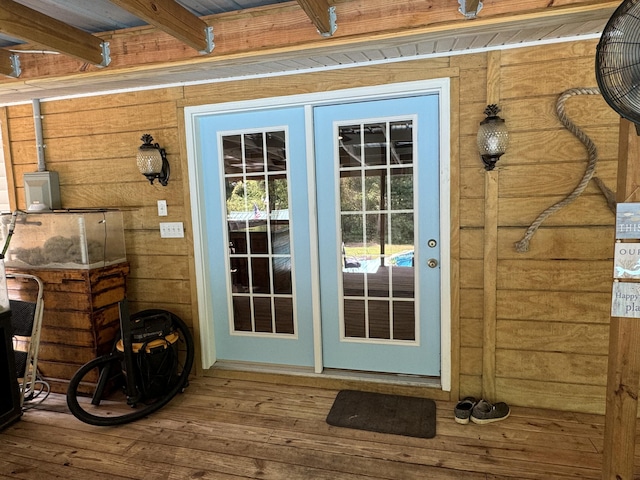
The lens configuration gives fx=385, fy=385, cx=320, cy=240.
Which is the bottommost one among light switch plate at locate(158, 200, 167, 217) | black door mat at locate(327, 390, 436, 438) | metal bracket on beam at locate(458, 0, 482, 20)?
black door mat at locate(327, 390, 436, 438)

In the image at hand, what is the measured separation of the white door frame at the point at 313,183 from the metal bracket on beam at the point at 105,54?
55 cm

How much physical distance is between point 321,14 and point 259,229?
1.46 metres

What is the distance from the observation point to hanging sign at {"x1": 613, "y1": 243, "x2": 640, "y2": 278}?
133cm

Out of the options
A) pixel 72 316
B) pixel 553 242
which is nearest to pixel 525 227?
pixel 553 242

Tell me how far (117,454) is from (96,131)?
2.22m

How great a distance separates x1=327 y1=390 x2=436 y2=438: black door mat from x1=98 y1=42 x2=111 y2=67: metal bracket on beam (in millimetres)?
2498

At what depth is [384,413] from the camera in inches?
92.2

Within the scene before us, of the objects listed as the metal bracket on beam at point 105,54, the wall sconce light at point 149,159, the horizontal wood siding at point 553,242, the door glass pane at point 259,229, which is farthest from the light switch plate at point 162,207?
the horizontal wood siding at point 553,242

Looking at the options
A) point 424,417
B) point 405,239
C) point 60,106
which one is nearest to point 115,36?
point 60,106

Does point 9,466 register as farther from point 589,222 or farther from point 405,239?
point 589,222

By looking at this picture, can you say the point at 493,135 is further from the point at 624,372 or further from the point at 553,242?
the point at 624,372

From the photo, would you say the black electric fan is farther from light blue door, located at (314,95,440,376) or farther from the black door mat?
the black door mat

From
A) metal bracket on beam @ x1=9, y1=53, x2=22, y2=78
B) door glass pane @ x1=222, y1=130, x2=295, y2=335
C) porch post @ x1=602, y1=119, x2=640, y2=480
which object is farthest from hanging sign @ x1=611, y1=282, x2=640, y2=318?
metal bracket on beam @ x1=9, y1=53, x2=22, y2=78

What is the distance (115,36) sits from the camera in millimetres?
2229
